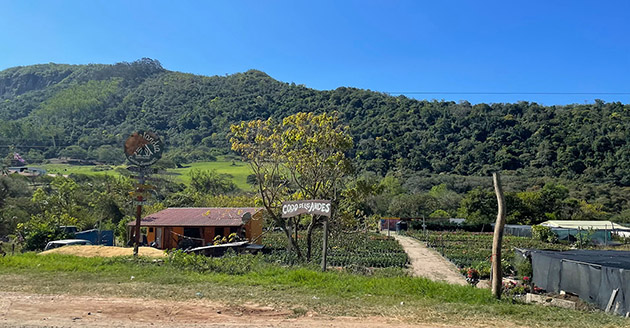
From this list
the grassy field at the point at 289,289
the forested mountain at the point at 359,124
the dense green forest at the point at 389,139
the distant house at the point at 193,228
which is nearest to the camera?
the grassy field at the point at 289,289

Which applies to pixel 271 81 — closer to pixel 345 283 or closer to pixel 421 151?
pixel 421 151

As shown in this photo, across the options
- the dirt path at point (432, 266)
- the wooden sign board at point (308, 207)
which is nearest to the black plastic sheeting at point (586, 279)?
the dirt path at point (432, 266)

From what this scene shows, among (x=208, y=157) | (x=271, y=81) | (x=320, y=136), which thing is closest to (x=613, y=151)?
(x=208, y=157)

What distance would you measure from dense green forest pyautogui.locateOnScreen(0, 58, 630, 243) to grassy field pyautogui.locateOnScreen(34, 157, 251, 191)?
9.21 m

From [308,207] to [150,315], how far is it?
6237mm

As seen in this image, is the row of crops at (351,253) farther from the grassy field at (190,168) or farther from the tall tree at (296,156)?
the grassy field at (190,168)

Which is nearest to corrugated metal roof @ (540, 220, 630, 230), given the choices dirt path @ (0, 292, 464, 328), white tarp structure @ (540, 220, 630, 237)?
white tarp structure @ (540, 220, 630, 237)

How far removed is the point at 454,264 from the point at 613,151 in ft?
290

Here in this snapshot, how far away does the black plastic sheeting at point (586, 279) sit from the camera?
9266 millimetres

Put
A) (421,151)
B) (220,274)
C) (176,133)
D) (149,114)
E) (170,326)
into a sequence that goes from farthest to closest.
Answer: (149,114) → (176,133) → (421,151) → (220,274) → (170,326)

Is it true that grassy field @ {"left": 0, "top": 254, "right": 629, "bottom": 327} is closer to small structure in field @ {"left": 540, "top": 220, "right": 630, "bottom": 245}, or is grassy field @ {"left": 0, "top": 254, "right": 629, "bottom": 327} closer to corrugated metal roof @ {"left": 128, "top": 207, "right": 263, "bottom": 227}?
corrugated metal roof @ {"left": 128, "top": 207, "right": 263, "bottom": 227}

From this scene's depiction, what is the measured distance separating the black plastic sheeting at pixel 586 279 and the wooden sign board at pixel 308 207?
18.9 feet

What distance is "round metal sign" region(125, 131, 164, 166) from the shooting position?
17547mm

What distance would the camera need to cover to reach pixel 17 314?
24.5 ft
